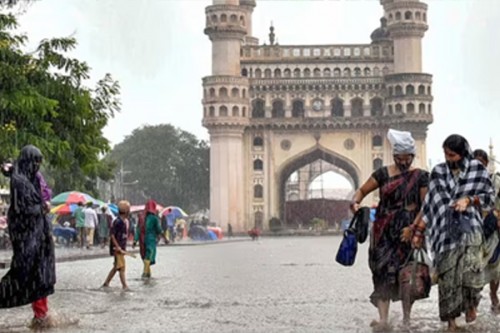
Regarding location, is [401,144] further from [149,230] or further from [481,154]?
[149,230]

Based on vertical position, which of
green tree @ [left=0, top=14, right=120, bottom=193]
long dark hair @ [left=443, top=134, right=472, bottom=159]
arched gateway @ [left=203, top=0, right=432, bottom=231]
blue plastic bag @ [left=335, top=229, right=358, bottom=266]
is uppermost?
arched gateway @ [left=203, top=0, right=432, bottom=231]

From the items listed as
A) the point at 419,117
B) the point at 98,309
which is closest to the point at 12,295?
the point at 98,309

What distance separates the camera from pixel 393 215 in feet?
27.9

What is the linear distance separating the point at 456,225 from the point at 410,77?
6513 centimetres

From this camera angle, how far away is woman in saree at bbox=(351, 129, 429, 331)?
8.44 metres

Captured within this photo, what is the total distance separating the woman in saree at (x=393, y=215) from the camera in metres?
8.44

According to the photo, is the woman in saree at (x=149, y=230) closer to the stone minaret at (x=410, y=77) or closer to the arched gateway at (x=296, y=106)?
the arched gateway at (x=296, y=106)

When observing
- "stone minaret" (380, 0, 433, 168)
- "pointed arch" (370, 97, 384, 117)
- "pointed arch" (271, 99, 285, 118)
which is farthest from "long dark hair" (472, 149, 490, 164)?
"pointed arch" (271, 99, 285, 118)

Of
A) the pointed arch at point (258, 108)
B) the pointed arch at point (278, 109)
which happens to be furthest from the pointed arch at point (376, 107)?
the pointed arch at point (258, 108)

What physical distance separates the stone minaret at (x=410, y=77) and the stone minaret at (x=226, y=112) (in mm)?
10373

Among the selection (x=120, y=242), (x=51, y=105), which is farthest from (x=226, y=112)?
(x=120, y=242)

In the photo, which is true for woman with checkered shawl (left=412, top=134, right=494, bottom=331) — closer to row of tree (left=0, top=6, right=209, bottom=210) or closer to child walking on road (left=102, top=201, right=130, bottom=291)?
child walking on road (left=102, top=201, right=130, bottom=291)

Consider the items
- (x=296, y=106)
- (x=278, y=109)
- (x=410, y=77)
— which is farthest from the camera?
(x=278, y=109)

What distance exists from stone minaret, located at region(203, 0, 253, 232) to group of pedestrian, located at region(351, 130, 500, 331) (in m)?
62.9
